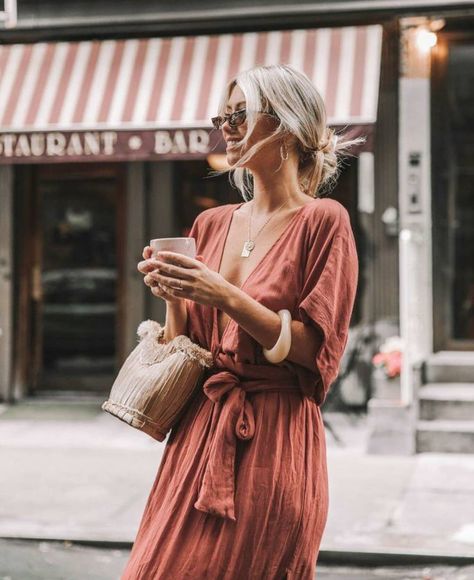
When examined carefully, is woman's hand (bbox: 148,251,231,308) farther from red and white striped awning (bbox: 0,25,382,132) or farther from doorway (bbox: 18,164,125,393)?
doorway (bbox: 18,164,125,393)

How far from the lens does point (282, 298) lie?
2.26m

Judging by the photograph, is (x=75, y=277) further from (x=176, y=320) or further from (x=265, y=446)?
(x=265, y=446)

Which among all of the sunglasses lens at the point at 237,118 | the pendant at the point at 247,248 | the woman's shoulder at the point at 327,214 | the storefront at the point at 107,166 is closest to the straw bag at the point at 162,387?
the pendant at the point at 247,248

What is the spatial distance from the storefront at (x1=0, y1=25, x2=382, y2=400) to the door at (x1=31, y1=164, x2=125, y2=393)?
1 centimetres

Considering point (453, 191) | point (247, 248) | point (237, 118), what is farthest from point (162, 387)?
point (453, 191)

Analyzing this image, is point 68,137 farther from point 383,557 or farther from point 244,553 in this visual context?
point 244,553

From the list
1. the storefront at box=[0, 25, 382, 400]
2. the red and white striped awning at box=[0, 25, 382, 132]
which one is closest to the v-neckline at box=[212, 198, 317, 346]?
the storefront at box=[0, 25, 382, 400]

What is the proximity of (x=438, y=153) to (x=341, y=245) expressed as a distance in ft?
25.8

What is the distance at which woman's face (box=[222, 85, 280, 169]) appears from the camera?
2305 mm

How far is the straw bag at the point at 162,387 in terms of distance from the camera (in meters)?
2.35

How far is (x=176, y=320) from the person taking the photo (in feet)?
7.98

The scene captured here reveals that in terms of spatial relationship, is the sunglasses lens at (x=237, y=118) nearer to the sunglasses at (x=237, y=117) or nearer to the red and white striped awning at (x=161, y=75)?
the sunglasses at (x=237, y=117)

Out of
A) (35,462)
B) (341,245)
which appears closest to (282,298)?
(341,245)

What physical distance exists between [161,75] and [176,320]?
7.40m
